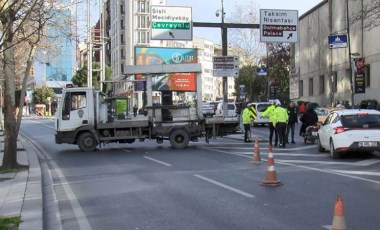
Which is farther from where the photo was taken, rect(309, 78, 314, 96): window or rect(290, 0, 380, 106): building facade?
rect(309, 78, 314, 96): window

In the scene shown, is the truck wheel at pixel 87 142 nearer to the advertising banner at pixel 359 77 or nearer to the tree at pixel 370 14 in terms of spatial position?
the tree at pixel 370 14

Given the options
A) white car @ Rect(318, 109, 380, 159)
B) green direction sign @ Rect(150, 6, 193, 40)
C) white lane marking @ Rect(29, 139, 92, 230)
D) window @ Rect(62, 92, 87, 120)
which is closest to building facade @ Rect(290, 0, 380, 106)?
green direction sign @ Rect(150, 6, 193, 40)

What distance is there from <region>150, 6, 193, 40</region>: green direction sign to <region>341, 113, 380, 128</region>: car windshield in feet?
34.5

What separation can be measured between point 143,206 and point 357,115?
9834 millimetres

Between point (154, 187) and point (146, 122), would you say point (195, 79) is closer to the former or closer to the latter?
point (146, 122)

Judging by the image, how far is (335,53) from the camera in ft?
166

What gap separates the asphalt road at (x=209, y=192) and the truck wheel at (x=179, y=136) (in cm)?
328

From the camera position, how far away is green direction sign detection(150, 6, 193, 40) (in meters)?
25.1

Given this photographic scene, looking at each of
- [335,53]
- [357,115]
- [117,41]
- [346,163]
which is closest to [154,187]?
[346,163]

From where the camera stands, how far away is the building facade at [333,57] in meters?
42.4

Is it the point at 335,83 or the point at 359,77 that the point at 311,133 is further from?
the point at 335,83

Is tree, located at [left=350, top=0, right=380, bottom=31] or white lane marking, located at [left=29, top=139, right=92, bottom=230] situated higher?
tree, located at [left=350, top=0, right=380, bottom=31]

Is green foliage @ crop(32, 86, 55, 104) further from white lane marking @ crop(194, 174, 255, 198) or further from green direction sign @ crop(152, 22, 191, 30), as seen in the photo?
white lane marking @ crop(194, 174, 255, 198)

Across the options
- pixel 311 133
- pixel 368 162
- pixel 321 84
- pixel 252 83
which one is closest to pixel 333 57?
pixel 321 84
